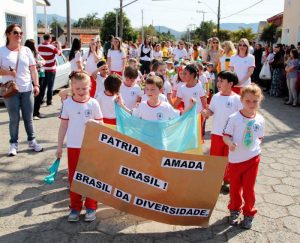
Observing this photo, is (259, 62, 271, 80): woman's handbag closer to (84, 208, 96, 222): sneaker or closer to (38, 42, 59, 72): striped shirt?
(38, 42, 59, 72): striped shirt

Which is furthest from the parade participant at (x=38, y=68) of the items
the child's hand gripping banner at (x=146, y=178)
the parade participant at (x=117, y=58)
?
the child's hand gripping banner at (x=146, y=178)

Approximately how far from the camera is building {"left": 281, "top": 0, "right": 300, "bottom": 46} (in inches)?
822

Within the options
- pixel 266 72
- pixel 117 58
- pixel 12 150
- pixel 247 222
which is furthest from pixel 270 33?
pixel 247 222

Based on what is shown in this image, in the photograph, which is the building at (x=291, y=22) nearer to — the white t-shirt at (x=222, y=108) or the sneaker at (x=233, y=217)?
the white t-shirt at (x=222, y=108)

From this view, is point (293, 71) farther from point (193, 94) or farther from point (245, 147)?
point (245, 147)

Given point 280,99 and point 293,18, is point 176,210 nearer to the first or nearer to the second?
point 280,99

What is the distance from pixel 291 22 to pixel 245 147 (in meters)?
20.7

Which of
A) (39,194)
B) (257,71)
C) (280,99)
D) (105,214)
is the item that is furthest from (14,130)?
(257,71)

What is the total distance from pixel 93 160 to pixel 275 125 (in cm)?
657

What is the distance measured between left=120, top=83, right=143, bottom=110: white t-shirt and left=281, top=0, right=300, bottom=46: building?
56.7ft

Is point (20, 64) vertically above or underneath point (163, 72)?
above

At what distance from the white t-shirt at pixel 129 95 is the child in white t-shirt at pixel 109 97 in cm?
50

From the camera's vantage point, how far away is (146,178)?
12.1ft

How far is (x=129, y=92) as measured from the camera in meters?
5.48
